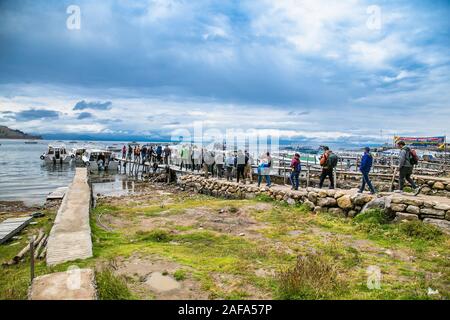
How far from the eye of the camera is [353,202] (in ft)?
35.6

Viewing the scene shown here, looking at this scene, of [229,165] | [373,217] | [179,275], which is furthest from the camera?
[229,165]

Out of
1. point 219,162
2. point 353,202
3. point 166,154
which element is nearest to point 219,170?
point 219,162

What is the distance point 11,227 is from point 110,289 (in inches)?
348

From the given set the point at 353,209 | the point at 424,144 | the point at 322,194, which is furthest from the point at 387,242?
the point at 424,144

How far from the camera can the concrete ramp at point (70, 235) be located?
6386 mm

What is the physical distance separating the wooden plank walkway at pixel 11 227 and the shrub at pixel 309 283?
9.25 meters

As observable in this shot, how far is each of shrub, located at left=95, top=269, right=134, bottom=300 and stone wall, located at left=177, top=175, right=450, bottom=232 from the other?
26.7ft

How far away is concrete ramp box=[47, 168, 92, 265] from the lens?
639cm

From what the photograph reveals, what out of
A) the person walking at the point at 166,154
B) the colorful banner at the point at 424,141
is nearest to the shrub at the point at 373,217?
the person walking at the point at 166,154

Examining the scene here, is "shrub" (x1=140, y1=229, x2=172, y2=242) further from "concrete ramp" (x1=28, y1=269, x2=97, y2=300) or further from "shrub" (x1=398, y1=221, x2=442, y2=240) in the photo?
"shrub" (x1=398, y1=221, x2=442, y2=240)

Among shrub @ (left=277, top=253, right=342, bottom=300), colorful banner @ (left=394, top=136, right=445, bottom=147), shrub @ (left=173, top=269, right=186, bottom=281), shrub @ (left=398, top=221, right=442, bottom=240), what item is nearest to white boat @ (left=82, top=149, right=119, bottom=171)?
shrub @ (left=173, top=269, right=186, bottom=281)

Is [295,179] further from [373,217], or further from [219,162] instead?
[219,162]
